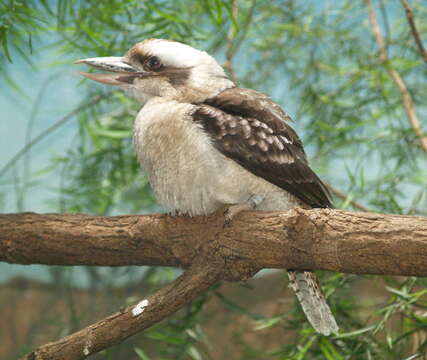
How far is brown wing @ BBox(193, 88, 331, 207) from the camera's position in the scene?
152cm

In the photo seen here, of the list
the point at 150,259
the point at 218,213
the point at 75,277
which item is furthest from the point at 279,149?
the point at 75,277

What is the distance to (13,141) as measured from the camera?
3.46 m

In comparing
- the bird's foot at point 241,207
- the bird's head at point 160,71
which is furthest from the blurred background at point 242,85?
the bird's foot at point 241,207

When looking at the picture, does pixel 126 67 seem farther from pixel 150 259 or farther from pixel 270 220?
pixel 270 220

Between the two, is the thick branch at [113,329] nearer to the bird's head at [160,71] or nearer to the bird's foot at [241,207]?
the bird's foot at [241,207]

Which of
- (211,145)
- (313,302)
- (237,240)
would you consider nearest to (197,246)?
(237,240)

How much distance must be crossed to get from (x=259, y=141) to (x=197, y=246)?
1.07 feet

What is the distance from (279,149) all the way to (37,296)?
2.86 meters

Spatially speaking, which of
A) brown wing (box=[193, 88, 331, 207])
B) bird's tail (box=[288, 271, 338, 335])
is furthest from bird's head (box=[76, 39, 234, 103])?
bird's tail (box=[288, 271, 338, 335])

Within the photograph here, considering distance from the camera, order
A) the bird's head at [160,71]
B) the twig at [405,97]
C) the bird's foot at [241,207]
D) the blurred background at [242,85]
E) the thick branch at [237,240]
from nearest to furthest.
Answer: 1. the thick branch at [237,240]
2. the bird's foot at [241,207]
3. the bird's head at [160,71]
4. the blurred background at [242,85]
5. the twig at [405,97]

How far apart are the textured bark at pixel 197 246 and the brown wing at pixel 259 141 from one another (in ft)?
0.53

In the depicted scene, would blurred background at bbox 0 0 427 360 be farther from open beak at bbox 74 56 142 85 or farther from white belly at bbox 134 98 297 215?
white belly at bbox 134 98 297 215

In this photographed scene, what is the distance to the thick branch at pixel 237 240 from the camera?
123 centimetres

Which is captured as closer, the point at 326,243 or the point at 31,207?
the point at 326,243
